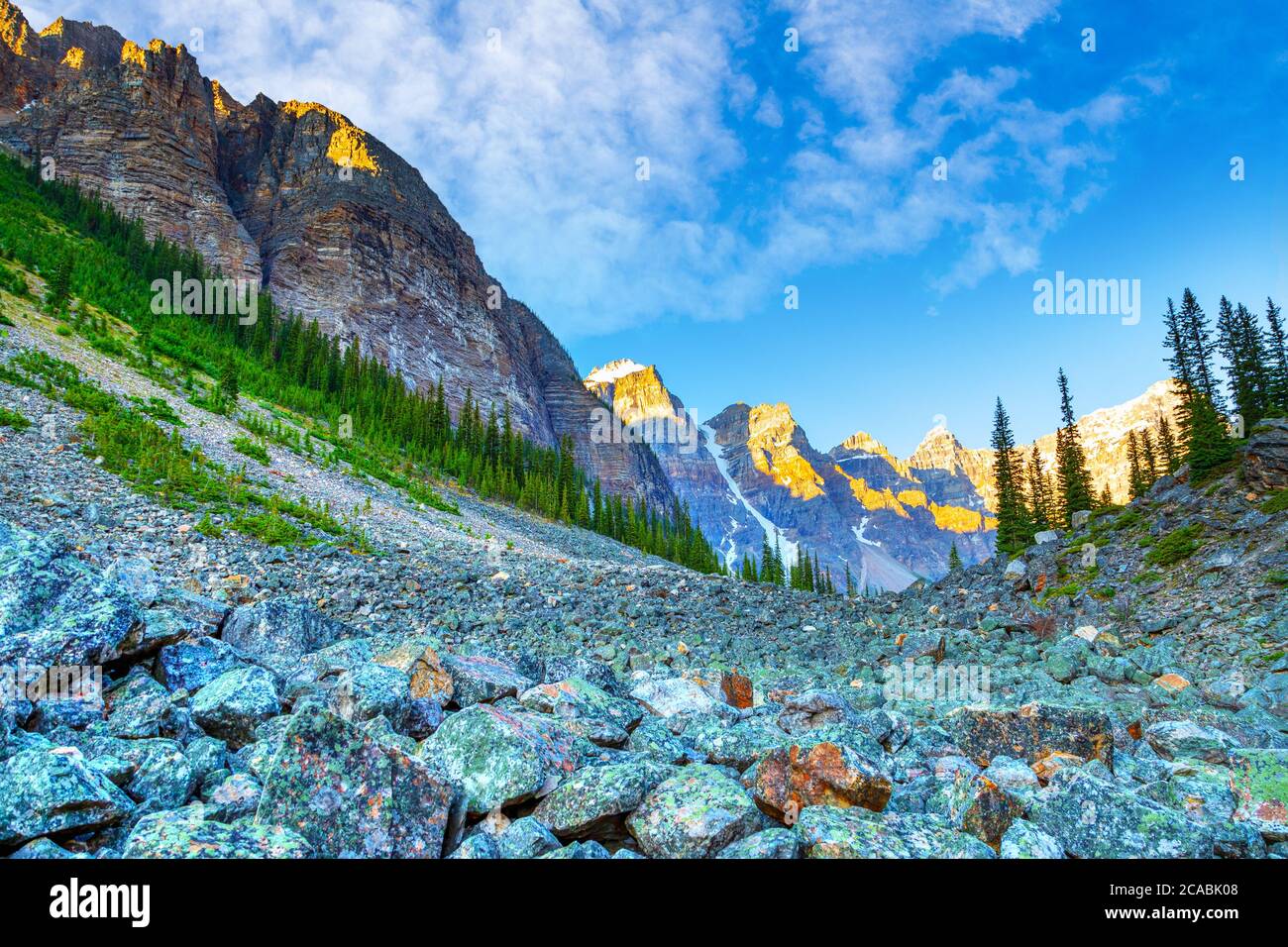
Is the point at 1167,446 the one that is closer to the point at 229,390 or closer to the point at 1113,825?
the point at 1113,825

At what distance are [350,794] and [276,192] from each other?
13987 centimetres

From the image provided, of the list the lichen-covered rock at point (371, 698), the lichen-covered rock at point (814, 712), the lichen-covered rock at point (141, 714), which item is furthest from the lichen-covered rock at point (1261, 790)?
the lichen-covered rock at point (141, 714)

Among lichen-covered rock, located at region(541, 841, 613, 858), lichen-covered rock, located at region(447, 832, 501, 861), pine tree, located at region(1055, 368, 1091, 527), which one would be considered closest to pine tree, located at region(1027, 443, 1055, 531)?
pine tree, located at region(1055, 368, 1091, 527)

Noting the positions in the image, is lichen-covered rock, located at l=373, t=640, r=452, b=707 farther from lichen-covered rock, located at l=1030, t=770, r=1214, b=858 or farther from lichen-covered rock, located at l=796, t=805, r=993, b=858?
lichen-covered rock, located at l=1030, t=770, r=1214, b=858

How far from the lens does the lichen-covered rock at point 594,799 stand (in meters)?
4.00

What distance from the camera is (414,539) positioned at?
26203mm

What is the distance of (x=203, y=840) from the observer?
2939 mm

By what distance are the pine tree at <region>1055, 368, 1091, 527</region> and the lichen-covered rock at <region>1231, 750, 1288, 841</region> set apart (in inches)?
2187

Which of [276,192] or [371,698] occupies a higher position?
[276,192]

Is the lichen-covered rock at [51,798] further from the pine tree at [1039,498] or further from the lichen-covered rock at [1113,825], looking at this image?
the pine tree at [1039,498]

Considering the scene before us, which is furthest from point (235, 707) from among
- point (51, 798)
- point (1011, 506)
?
point (1011, 506)

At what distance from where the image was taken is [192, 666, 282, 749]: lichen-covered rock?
201 inches

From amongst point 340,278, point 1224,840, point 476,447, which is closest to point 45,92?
point 340,278

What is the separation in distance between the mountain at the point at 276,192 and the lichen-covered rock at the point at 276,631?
98.1 meters
